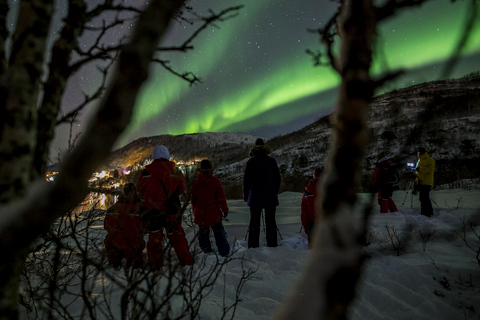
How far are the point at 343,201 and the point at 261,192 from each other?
3.95m

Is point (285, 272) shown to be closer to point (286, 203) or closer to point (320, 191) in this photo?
point (320, 191)

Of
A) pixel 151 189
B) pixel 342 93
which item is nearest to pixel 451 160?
pixel 151 189

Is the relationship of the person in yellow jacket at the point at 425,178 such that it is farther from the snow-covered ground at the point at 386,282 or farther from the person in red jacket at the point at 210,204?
the person in red jacket at the point at 210,204

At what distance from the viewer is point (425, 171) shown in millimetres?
5648

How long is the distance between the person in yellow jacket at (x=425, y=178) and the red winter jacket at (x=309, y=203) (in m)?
2.91

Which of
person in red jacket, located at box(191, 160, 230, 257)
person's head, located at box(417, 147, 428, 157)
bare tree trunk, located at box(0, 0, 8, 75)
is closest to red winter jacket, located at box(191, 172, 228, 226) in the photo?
person in red jacket, located at box(191, 160, 230, 257)

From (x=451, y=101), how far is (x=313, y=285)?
627mm

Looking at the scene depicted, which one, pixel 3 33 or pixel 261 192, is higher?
pixel 3 33

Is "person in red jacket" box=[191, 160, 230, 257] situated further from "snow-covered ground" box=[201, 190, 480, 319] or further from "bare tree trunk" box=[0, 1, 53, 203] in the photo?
"bare tree trunk" box=[0, 1, 53, 203]

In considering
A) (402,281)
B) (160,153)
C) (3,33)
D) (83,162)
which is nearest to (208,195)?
Answer: (160,153)

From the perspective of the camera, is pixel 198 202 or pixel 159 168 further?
pixel 198 202

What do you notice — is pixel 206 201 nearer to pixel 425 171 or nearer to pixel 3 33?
pixel 3 33

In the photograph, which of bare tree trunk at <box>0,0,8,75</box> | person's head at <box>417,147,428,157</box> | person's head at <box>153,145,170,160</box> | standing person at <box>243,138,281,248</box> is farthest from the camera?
Result: person's head at <box>417,147,428,157</box>

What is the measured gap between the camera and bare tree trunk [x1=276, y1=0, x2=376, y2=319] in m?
0.35
